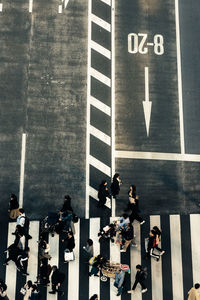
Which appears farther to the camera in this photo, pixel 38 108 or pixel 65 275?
pixel 38 108

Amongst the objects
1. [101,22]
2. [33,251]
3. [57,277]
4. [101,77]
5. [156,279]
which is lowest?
[156,279]

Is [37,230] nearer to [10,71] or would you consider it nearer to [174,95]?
[10,71]

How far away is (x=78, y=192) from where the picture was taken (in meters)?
20.1

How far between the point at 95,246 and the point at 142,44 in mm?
11501

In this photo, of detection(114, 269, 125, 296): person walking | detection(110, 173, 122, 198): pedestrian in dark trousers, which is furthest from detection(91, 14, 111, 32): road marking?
detection(114, 269, 125, 296): person walking

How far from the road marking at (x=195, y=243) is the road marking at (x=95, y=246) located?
4.37m

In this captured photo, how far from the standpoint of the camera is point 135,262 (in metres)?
18.8

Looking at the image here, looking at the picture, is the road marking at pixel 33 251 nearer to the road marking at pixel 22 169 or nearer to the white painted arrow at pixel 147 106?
the road marking at pixel 22 169

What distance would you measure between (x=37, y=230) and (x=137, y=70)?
1016 cm

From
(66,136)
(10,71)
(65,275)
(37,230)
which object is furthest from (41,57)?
(65,275)

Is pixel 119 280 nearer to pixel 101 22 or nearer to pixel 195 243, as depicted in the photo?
pixel 195 243

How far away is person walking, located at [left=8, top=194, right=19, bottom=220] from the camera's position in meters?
18.2

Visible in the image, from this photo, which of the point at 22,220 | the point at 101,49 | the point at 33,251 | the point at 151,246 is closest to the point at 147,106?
the point at 101,49

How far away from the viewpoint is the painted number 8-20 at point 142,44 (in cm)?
2319
